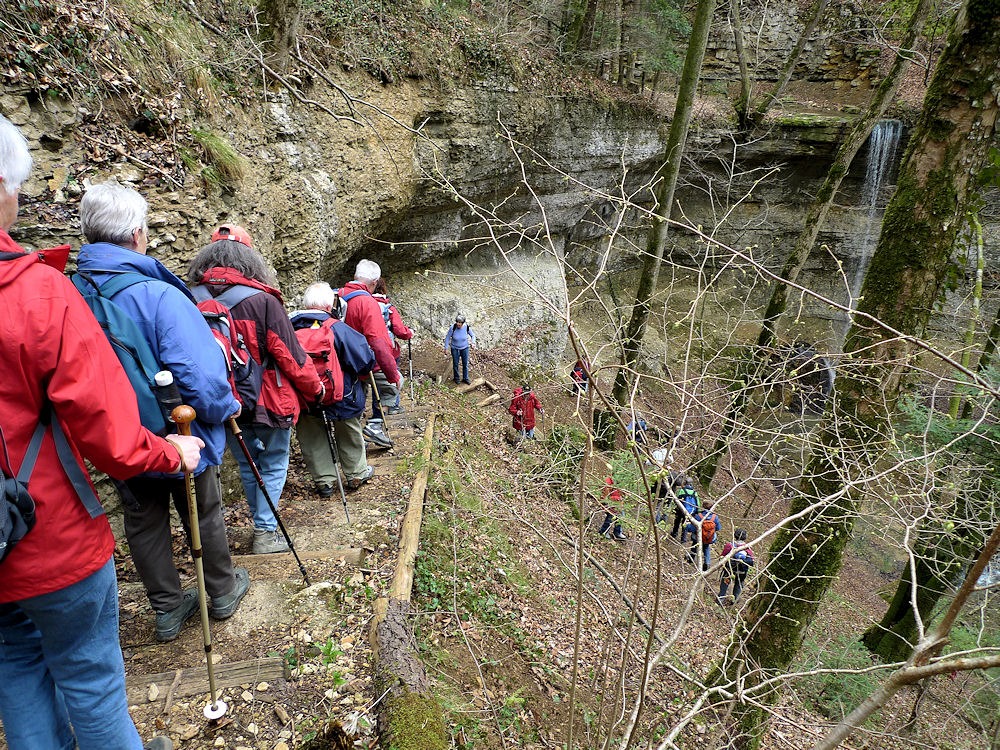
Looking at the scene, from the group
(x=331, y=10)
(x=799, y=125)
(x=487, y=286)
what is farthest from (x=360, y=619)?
(x=799, y=125)

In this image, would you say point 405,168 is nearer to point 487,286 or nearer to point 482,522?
point 487,286

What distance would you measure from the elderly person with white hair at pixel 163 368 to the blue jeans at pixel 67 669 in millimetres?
825

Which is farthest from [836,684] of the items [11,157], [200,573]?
[11,157]

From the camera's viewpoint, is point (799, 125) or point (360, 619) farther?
point (799, 125)

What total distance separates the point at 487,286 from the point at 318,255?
31.4ft

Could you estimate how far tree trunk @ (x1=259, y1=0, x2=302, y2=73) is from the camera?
24.6 ft

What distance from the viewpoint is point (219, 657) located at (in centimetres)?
283

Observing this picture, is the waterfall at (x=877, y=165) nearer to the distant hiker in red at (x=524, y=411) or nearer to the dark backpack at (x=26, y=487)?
the distant hiker in red at (x=524, y=411)

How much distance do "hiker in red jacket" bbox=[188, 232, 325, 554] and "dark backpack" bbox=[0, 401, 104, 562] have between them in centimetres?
174

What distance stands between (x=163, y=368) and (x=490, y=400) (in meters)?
9.76

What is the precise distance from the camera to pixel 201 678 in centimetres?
268

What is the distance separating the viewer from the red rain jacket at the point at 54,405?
5.53ft

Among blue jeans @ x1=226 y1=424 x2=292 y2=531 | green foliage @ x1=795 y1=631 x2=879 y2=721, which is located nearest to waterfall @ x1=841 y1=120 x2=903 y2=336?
green foliage @ x1=795 y1=631 x2=879 y2=721

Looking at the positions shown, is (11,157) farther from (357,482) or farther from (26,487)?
(357,482)
